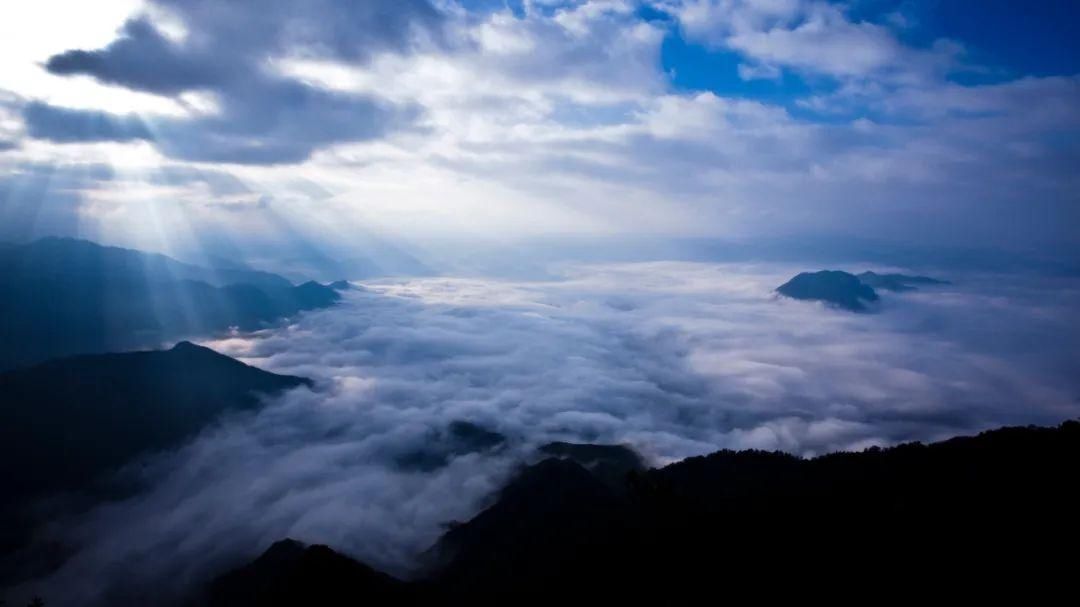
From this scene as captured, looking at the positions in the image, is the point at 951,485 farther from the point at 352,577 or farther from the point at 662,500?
the point at 352,577

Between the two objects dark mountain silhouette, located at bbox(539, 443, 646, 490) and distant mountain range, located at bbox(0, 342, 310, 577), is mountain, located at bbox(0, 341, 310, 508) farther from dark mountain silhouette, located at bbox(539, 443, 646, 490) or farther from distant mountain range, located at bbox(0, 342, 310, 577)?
dark mountain silhouette, located at bbox(539, 443, 646, 490)

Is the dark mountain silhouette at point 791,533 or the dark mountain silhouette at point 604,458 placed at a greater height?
the dark mountain silhouette at point 791,533

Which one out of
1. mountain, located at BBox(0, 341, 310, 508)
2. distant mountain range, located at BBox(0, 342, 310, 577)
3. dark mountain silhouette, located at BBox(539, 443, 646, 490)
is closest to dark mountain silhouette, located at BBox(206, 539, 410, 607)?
dark mountain silhouette, located at BBox(539, 443, 646, 490)

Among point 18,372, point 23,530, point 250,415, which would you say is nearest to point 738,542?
point 23,530

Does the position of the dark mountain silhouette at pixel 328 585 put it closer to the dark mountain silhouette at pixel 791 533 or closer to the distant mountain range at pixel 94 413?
the dark mountain silhouette at pixel 791 533

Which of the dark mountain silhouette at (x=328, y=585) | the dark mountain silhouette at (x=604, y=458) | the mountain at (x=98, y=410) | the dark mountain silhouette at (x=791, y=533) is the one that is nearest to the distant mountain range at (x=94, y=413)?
the mountain at (x=98, y=410)

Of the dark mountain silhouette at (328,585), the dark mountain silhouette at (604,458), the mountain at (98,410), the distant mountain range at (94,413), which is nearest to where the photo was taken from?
the dark mountain silhouette at (328,585)
